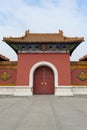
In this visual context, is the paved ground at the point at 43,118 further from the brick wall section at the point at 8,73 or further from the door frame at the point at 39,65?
the brick wall section at the point at 8,73

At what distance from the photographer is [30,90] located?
1471cm

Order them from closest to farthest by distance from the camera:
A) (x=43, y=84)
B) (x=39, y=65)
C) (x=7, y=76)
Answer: (x=39, y=65)
(x=43, y=84)
(x=7, y=76)

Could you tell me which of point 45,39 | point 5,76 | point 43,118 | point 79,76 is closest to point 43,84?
point 79,76

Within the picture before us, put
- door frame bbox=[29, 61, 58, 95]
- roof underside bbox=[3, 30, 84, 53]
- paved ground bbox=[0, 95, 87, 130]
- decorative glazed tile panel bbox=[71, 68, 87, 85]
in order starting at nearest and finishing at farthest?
1. paved ground bbox=[0, 95, 87, 130]
2. door frame bbox=[29, 61, 58, 95]
3. roof underside bbox=[3, 30, 84, 53]
4. decorative glazed tile panel bbox=[71, 68, 87, 85]

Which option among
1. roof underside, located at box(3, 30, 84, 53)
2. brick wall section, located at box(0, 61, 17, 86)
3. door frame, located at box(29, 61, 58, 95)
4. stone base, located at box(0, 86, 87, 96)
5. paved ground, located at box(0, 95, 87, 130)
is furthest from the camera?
brick wall section, located at box(0, 61, 17, 86)

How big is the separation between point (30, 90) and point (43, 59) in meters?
2.74

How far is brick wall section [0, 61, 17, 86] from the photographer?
15539mm

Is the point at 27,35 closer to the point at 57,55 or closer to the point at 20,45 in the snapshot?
the point at 20,45

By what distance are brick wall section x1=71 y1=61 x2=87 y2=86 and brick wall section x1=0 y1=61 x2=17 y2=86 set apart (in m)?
4.85

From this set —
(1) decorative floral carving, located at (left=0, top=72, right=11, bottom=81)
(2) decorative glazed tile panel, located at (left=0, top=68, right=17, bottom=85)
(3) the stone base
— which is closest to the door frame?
(3) the stone base

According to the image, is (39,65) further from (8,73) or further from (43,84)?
(8,73)

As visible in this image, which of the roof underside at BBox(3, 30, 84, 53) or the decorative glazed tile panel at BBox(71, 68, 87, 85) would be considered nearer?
the roof underside at BBox(3, 30, 84, 53)

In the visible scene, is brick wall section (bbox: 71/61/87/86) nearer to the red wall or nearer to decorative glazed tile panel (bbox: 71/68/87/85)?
decorative glazed tile panel (bbox: 71/68/87/85)

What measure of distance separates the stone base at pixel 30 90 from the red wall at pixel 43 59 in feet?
1.34
